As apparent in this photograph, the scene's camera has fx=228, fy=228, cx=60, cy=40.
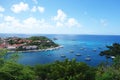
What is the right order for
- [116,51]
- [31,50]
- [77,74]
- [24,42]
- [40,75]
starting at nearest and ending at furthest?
[77,74]
[40,75]
[116,51]
[31,50]
[24,42]

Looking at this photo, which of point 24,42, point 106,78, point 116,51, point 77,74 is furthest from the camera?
point 24,42

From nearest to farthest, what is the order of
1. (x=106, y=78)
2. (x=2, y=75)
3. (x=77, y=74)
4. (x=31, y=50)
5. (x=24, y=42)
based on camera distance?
(x=2, y=75) < (x=106, y=78) < (x=77, y=74) < (x=31, y=50) < (x=24, y=42)

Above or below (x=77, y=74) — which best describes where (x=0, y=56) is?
above

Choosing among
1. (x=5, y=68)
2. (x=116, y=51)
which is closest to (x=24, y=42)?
(x=116, y=51)

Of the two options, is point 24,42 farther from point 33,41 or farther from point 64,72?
point 64,72

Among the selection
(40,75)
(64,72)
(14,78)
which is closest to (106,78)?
(64,72)

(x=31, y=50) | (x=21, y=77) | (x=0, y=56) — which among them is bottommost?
(x=31, y=50)

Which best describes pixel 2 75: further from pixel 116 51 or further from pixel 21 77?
pixel 116 51

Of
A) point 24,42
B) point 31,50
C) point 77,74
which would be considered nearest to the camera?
point 77,74

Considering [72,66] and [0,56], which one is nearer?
→ [0,56]
